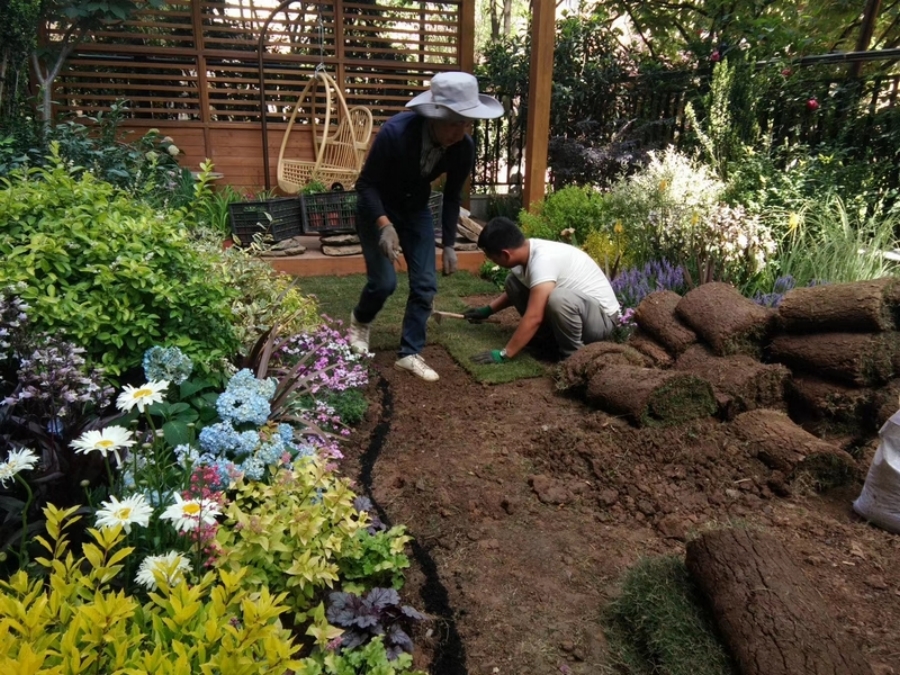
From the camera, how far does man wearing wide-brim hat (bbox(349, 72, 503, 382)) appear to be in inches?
135

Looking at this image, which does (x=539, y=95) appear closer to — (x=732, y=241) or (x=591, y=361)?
(x=732, y=241)

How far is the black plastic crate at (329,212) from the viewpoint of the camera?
22.6ft

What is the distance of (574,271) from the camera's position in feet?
13.7

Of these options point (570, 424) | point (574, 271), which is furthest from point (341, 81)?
point (570, 424)

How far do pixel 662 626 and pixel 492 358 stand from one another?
2.48 m

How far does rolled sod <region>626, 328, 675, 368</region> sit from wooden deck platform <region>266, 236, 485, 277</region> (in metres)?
2.77

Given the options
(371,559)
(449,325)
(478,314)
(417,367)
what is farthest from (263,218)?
(371,559)

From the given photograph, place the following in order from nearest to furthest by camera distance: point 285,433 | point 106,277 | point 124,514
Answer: point 124,514
point 106,277
point 285,433

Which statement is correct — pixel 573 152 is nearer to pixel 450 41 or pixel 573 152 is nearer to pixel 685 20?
pixel 450 41

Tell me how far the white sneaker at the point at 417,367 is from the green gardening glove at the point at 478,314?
3.25 feet

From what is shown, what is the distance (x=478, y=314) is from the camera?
4.95 m

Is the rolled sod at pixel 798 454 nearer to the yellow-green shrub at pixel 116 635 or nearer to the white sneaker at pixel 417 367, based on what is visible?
the white sneaker at pixel 417 367

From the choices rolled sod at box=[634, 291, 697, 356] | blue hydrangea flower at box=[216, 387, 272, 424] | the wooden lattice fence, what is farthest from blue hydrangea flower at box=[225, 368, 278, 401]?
the wooden lattice fence

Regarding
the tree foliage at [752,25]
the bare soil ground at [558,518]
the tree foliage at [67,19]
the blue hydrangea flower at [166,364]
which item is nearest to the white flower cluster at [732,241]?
the bare soil ground at [558,518]
